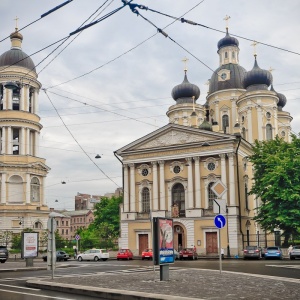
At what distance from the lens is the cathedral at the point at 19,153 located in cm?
6800

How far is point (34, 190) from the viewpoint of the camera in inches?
2810

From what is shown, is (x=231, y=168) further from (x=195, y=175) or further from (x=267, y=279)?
(x=267, y=279)

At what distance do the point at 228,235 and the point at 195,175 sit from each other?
7586 mm

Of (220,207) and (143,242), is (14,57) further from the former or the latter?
(220,207)

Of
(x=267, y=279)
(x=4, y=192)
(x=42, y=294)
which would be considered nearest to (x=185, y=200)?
→ (x=4, y=192)

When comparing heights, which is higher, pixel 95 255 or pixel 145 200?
pixel 145 200

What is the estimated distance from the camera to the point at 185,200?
5734 cm

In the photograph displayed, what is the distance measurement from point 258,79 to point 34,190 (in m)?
33.9

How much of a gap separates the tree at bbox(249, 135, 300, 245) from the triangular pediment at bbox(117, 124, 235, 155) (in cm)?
737

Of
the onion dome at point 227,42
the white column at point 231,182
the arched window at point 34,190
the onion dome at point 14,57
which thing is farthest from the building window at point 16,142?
the onion dome at point 227,42

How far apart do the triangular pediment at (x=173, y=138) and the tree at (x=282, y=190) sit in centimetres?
737

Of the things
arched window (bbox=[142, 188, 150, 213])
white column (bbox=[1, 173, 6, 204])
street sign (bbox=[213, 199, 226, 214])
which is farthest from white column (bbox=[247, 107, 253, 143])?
street sign (bbox=[213, 199, 226, 214])

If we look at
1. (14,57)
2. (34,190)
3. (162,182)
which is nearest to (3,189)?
(34,190)

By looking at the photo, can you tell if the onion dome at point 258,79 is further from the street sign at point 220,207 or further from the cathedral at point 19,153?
the street sign at point 220,207
